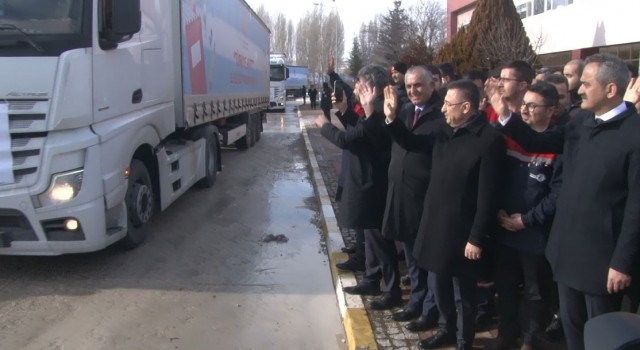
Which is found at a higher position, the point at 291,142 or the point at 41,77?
the point at 41,77

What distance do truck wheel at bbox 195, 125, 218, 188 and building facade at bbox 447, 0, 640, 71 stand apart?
36.3 ft

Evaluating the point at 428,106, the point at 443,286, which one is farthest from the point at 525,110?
the point at 443,286

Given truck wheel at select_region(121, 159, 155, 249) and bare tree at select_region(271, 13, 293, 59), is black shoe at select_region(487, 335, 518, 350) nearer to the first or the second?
truck wheel at select_region(121, 159, 155, 249)

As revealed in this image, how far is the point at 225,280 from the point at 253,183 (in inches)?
205

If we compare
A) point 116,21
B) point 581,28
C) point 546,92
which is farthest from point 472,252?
point 581,28

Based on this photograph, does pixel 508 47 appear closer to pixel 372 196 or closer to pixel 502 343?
pixel 372 196

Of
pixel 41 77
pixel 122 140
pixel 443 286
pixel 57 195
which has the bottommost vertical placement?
pixel 443 286

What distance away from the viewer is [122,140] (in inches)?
221

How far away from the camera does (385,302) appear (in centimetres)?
445

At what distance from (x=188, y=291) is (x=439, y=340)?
2.52 meters

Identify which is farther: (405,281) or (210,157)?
(210,157)

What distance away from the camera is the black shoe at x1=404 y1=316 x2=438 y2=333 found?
402cm

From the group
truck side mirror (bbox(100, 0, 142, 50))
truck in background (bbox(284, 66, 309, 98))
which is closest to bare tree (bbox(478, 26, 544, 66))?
truck side mirror (bbox(100, 0, 142, 50))

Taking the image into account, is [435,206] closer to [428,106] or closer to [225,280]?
[428,106]
